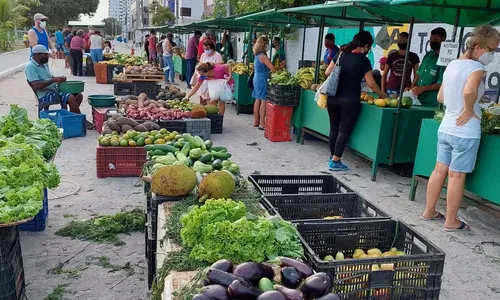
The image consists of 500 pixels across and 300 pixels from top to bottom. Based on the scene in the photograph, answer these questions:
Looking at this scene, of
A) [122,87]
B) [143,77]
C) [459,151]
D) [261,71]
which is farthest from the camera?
[122,87]

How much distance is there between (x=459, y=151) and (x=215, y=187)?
121 inches

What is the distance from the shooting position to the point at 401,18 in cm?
851

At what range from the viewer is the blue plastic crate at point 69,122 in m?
8.86

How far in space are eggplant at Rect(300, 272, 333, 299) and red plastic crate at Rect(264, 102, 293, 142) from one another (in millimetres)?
7173

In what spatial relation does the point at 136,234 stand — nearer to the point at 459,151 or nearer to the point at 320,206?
the point at 320,206

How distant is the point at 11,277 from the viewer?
327 cm

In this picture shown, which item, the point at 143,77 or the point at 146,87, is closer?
the point at 143,77

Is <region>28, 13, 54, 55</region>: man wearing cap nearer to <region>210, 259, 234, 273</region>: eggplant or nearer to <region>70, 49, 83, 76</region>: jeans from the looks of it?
<region>70, 49, 83, 76</region>: jeans

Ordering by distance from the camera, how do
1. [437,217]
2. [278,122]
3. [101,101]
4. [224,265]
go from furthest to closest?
[101,101]
[278,122]
[437,217]
[224,265]

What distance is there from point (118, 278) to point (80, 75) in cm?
1873

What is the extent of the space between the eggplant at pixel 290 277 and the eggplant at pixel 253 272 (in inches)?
2.9

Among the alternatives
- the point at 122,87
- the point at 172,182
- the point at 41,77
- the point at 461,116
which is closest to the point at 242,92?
the point at 122,87

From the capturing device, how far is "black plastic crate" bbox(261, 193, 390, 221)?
3.78m

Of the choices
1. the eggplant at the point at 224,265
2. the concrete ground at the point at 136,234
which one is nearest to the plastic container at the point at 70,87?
the concrete ground at the point at 136,234
